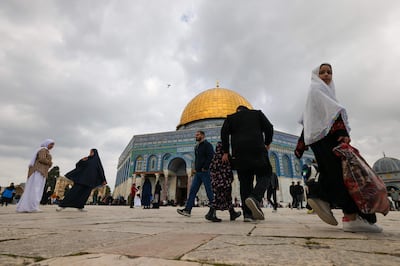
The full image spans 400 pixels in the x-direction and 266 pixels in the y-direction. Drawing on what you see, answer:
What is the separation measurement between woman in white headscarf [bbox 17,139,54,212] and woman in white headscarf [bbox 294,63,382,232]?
5.63 m

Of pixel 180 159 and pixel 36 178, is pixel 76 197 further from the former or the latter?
pixel 180 159

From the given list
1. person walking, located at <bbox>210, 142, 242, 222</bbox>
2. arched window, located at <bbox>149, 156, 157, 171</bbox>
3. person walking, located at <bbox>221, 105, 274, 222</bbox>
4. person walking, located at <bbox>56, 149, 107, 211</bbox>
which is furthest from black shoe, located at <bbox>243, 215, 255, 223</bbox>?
arched window, located at <bbox>149, 156, 157, 171</bbox>

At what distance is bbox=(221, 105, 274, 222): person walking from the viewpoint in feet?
9.43

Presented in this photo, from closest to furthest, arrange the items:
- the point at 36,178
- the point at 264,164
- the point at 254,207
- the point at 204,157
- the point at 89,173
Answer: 1. the point at 254,207
2. the point at 264,164
3. the point at 204,157
4. the point at 36,178
5. the point at 89,173

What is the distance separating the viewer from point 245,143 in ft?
9.93

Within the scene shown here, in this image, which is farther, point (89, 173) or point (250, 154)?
point (89, 173)

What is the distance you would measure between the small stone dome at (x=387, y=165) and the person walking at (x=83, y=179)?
38002 millimetres

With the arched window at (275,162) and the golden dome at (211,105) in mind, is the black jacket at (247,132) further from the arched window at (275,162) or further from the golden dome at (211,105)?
the golden dome at (211,105)

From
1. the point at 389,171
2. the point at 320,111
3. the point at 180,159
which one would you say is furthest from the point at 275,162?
the point at 389,171

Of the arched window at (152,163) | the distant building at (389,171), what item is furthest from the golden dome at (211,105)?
the distant building at (389,171)

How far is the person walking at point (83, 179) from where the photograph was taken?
5605 millimetres

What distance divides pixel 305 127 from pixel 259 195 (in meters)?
1.04

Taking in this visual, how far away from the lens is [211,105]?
25484 mm

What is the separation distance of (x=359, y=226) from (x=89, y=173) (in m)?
5.94
